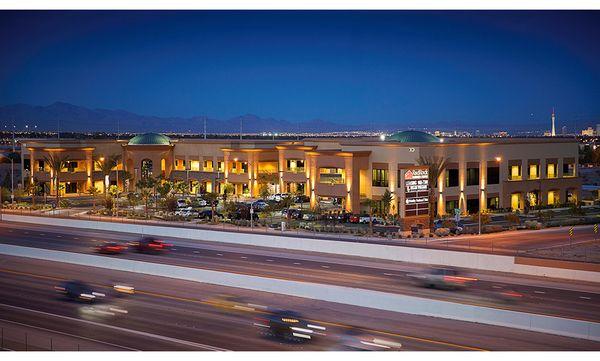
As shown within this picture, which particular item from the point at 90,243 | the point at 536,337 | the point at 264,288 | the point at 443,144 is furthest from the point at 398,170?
the point at 536,337

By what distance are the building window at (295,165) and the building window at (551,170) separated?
2493cm

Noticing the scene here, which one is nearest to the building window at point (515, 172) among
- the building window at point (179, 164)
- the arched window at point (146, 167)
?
the building window at point (179, 164)

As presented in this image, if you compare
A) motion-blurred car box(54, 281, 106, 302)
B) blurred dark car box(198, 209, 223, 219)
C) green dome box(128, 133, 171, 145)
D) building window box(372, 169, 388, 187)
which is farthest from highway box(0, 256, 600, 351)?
green dome box(128, 133, 171, 145)

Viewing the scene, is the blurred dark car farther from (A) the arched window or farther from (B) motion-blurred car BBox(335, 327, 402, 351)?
(B) motion-blurred car BBox(335, 327, 402, 351)

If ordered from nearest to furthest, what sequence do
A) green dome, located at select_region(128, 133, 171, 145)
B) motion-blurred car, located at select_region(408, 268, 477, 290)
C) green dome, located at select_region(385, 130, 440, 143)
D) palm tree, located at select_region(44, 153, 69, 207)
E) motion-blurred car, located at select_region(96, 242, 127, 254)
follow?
motion-blurred car, located at select_region(408, 268, 477, 290) < motion-blurred car, located at select_region(96, 242, 127, 254) < green dome, located at select_region(385, 130, 440, 143) < palm tree, located at select_region(44, 153, 69, 207) < green dome, located at select_region(128, 133, 171, 145)

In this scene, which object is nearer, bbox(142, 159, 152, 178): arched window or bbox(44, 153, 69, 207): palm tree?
bbox(44, 153, 69, 207): palm tree

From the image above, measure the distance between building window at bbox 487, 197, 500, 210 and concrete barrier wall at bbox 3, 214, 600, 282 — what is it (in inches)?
1078

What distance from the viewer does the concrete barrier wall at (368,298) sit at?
26.7 meters

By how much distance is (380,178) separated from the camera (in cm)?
6488

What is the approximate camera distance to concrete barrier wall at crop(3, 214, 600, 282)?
38219mm

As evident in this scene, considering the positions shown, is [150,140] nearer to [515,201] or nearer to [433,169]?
[433,169]

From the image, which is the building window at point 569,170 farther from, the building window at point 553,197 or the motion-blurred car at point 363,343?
the motion-blurred car at point 363,343

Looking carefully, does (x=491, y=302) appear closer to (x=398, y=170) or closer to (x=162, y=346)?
(x=162, y=346)

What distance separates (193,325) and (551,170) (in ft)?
175
